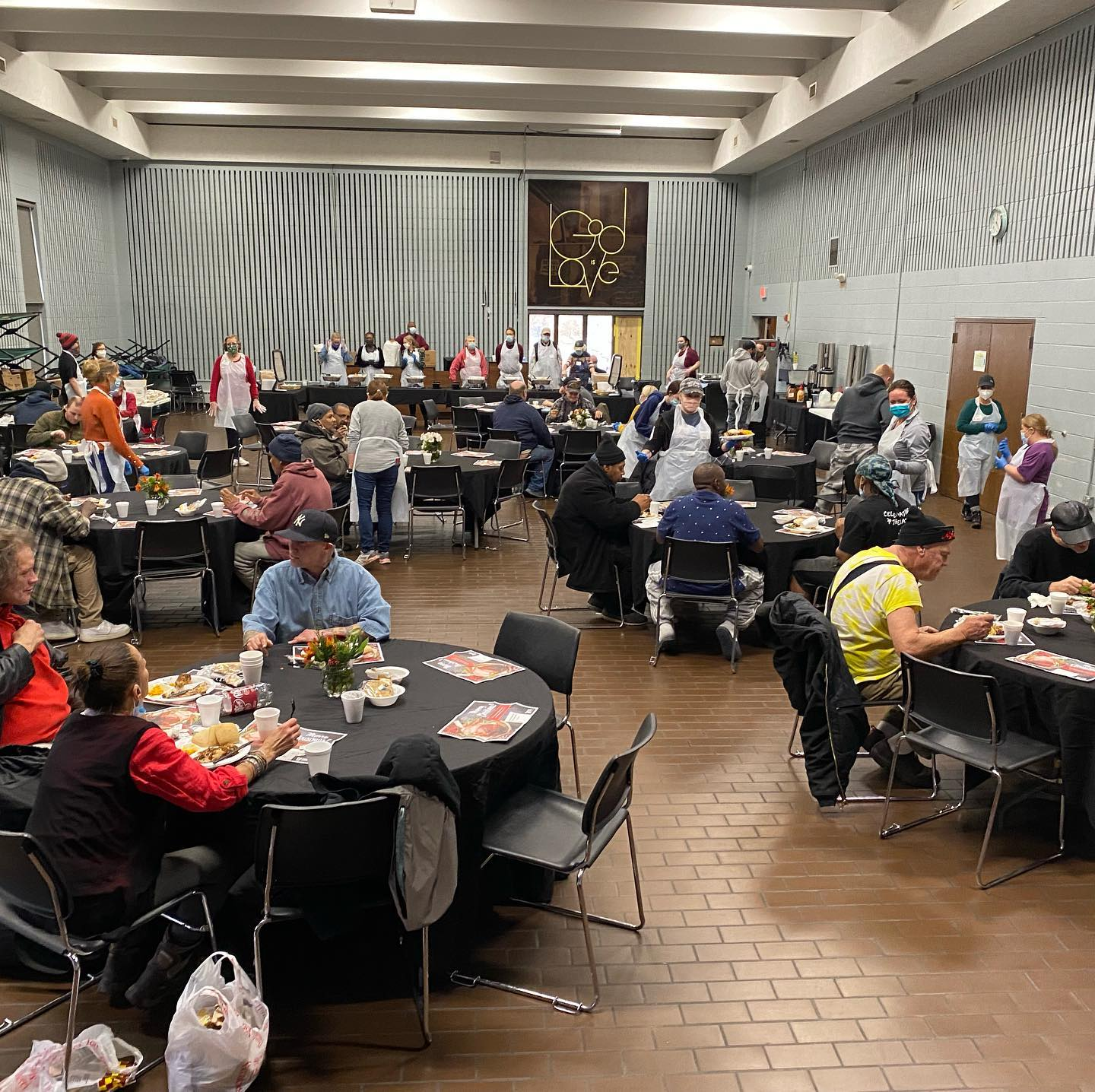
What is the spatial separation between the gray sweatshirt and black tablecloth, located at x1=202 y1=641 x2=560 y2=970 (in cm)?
471

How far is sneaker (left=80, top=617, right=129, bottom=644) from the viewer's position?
6984 mm

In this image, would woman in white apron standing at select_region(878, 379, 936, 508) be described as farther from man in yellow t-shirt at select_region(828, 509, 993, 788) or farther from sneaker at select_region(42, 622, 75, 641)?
sneaker at select_region(42, 622, 75, 641)

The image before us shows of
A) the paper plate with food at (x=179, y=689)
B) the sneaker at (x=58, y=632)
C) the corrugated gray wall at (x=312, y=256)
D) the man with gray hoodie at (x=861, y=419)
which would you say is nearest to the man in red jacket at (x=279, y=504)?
the sneaker at (x=58, y=632)

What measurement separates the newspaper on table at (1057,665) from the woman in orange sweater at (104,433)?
699 centimetres

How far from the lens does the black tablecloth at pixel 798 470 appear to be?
9.61 metres

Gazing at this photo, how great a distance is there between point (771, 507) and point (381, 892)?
218 inches

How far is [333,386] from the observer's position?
1911cm

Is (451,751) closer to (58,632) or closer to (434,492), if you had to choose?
(58,632)

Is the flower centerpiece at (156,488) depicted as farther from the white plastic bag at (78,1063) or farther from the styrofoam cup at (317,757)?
the white plastic bag at (78,1063)

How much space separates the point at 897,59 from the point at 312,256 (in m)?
14.3

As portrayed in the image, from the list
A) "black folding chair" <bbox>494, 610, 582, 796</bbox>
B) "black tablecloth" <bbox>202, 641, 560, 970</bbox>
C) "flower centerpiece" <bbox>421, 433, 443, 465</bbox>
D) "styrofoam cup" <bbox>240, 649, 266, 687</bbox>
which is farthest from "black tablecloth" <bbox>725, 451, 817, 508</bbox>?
"styrofoam cup" <bbox>240, 649, 266, 687</bbox>

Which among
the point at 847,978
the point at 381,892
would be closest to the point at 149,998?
the point at 381,892

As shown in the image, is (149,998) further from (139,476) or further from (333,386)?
(333,386)

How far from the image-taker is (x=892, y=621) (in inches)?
179
